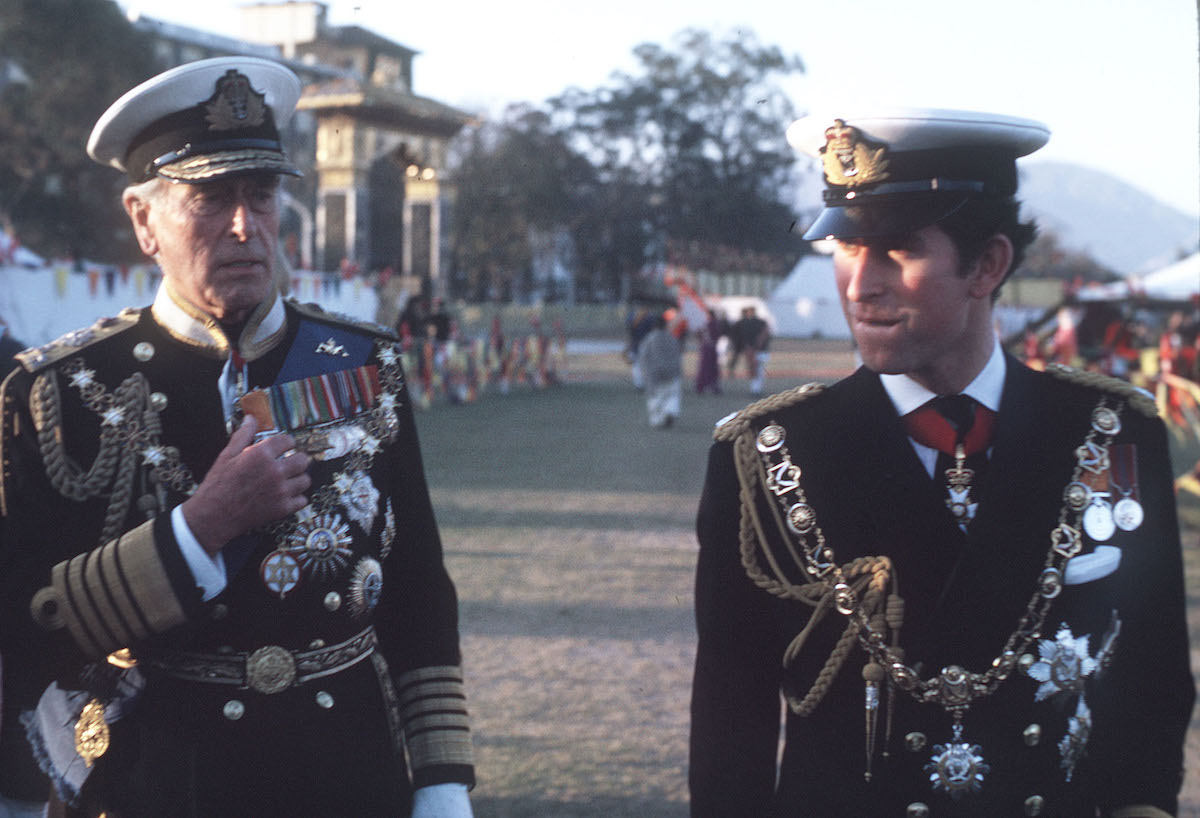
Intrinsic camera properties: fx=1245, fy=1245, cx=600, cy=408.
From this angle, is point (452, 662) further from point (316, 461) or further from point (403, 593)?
point (316, 461)

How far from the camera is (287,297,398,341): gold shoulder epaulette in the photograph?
2.51 m

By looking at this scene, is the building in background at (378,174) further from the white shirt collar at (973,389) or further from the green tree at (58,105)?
the white shirt collar at (973,389)

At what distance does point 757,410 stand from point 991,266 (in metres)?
0.47

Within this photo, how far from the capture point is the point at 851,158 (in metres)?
2.11

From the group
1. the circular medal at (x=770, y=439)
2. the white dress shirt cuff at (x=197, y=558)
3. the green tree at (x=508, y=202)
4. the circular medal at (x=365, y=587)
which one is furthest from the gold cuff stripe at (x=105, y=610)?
the green tree at (x=508, y=202)

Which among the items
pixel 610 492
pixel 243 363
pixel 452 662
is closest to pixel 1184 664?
pixel 452 662

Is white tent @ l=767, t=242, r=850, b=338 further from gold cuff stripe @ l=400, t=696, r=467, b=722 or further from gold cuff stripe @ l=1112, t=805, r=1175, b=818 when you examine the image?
gold cuff stripe @ l=1112, t=805, r=1175, b=818

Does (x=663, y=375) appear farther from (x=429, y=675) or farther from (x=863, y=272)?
(x=863, y=272)

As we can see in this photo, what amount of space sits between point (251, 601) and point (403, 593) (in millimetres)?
325

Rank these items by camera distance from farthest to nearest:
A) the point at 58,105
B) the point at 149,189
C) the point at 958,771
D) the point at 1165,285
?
the point at 58,105
the point at 1165,285
the point at 149,189
the point at 958,771

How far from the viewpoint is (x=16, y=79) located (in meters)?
27.2

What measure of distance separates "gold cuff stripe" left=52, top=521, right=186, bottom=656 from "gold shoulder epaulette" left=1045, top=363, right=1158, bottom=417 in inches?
62.4

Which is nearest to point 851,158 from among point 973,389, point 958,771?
point 973,389

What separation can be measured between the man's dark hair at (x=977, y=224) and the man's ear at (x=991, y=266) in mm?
11
